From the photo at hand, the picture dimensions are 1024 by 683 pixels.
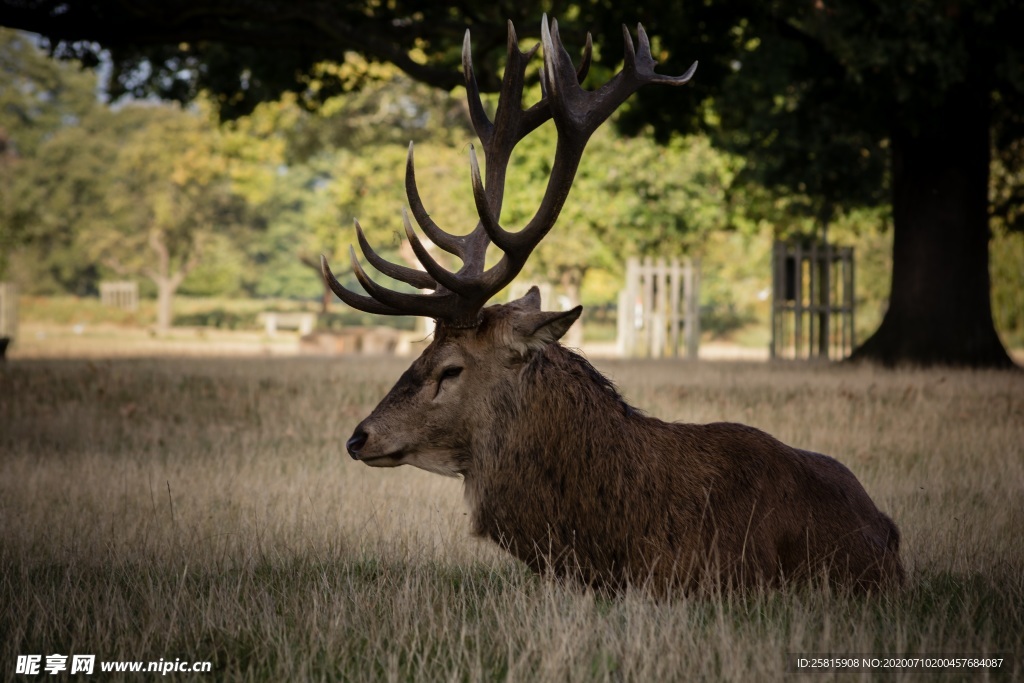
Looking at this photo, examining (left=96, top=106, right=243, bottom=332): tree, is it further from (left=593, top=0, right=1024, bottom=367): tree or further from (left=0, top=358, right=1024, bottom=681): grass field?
(left=0, top=358, right=1024, bottom=681): grass field

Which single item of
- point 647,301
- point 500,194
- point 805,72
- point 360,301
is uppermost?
point 805,72

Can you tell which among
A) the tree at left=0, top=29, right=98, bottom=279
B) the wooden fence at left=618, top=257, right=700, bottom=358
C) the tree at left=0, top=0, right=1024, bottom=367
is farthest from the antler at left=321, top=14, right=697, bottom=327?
the tree at left=0, top=29, right=98, bottom=279

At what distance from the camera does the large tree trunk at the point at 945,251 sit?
Answer: 16219 mm

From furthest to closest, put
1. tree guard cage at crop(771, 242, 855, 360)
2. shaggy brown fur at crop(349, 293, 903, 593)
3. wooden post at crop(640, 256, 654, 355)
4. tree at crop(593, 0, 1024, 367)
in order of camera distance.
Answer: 1. wooden post at crop(640, 256, 654, 355)
2. tree guard cage at crop(771, 242, 855, 360)
3. tree at crop(593, 0, 1024, 367)
4. shaggy brown fur at crop(349, 293, 903, 593)

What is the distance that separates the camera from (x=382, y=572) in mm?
4660

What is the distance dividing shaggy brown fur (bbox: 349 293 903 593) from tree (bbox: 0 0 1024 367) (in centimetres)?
893

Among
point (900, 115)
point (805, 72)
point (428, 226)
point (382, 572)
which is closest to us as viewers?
point (382, 572)

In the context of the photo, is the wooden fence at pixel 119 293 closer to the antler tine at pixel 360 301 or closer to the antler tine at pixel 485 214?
the antler tine at pixel 360 301

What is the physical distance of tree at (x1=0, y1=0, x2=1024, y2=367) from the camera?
12664 millimetres

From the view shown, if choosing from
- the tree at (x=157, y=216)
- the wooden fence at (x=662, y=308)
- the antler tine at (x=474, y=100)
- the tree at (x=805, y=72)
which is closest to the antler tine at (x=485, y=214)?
the antler tine at (x=474, y=100)

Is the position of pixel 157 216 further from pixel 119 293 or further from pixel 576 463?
pixel 576 463

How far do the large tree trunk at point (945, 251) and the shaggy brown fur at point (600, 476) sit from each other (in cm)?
1273

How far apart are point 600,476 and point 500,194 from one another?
1691 millimetres

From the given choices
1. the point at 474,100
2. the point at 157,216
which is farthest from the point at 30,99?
the point at 474,100
